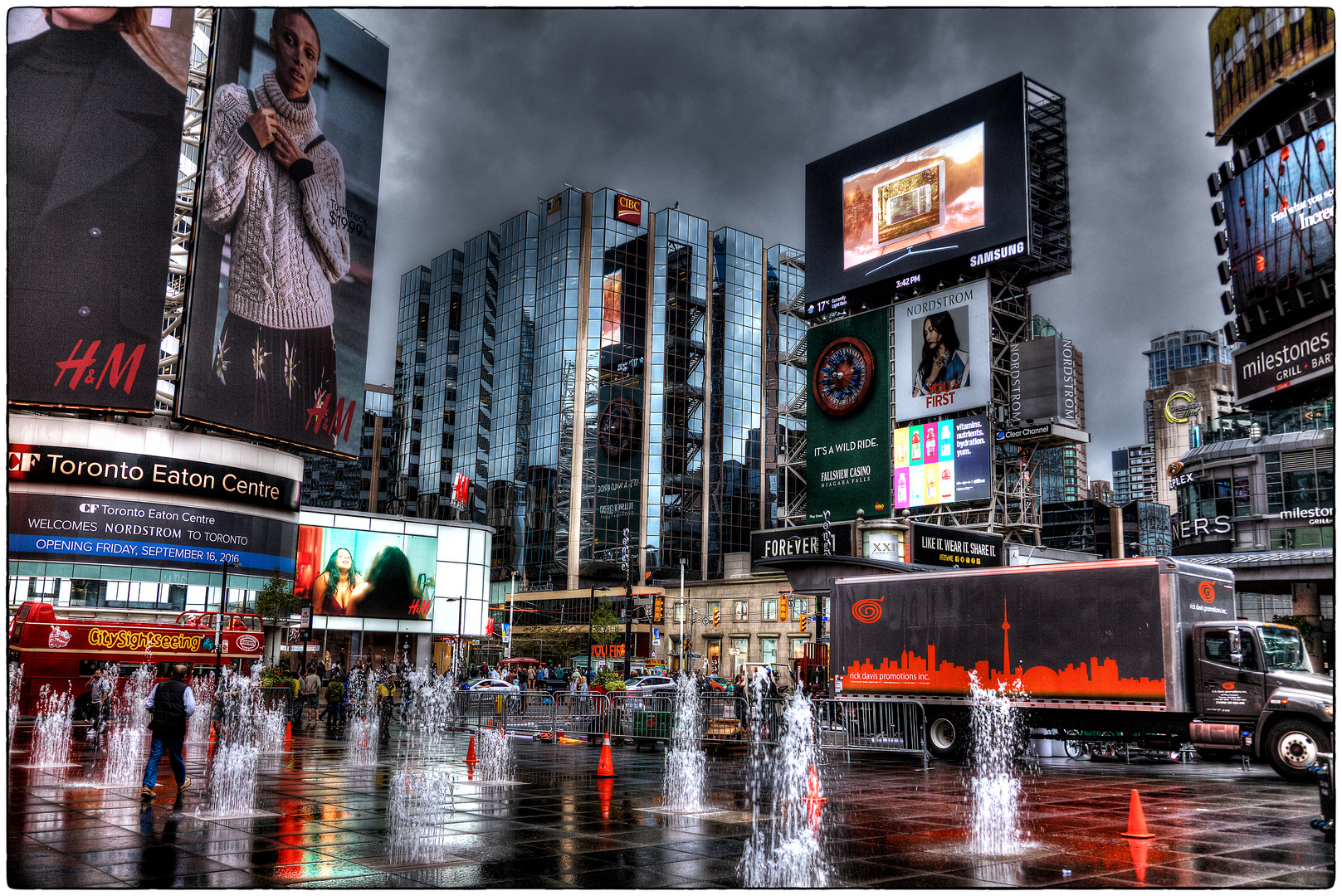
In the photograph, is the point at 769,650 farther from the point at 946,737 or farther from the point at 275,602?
the point at 946,737

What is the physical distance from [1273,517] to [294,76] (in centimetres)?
6683

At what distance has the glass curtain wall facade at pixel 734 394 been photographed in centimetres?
10806

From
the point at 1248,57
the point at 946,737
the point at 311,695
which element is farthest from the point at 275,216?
the point at 1248,57

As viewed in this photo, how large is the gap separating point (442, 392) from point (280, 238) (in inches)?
2783

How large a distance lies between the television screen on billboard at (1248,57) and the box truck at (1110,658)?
18.9 metres

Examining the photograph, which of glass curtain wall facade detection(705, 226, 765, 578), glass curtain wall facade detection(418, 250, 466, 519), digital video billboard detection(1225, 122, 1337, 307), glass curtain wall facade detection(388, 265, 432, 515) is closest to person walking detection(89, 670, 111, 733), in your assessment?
digital video billboard detection(1225, 122, 1337, 307)

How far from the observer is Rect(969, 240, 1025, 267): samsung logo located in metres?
52.5

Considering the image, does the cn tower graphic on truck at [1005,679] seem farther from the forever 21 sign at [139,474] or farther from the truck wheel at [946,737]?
the forever 21 sign at [139,474]

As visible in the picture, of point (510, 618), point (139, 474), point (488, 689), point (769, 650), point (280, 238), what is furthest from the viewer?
point (510, 618)

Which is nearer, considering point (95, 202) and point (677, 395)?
point (95, 202)

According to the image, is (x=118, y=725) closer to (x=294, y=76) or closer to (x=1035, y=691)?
(x=1035, y=691)

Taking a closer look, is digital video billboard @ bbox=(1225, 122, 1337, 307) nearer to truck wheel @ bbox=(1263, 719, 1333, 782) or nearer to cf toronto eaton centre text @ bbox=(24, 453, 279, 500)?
truck wheel @ bbox=(1263, 719, 1333, 782)

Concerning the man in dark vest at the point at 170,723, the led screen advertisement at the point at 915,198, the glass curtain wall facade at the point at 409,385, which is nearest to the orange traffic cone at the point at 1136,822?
the man in dark vest at the point at 170,723

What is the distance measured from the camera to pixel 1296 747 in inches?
696
